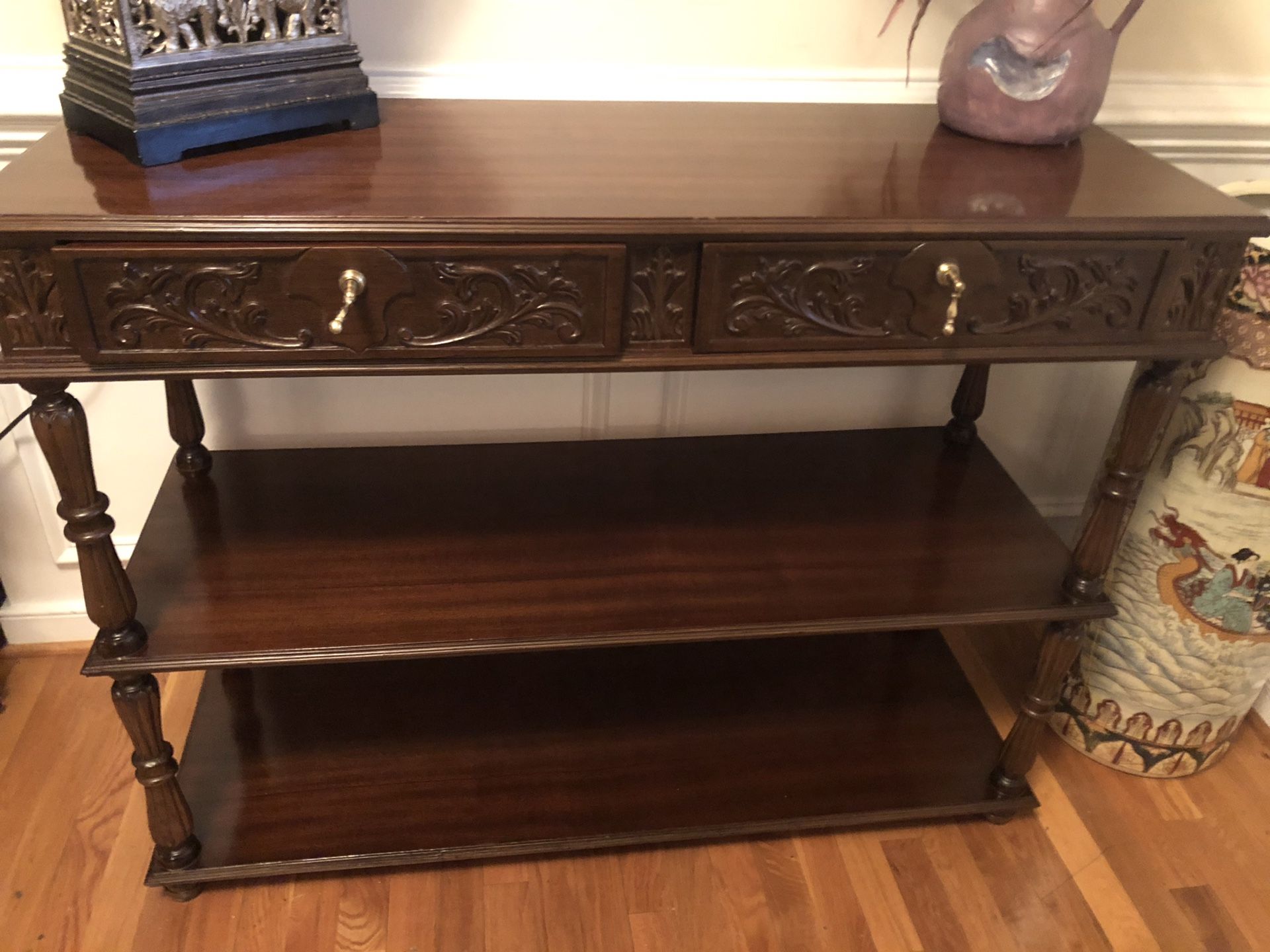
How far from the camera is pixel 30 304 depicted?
93 cm

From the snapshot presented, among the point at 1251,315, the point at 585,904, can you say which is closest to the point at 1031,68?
the point at 1251,315

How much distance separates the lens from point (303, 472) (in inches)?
58.1

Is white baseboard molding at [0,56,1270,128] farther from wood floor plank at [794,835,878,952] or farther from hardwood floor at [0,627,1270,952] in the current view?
wood floor plank at [794,835,878,952]

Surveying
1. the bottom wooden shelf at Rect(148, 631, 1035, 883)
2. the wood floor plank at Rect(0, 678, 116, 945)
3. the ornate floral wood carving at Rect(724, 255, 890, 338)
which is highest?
the ornate floral wood carving at Rect(724, 255, 890, 338)

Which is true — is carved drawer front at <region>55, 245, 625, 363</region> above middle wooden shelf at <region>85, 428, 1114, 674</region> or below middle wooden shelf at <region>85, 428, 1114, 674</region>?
above

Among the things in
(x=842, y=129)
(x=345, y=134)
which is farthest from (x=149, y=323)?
(x=842, y=129)

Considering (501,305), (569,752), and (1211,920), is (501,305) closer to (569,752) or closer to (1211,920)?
(569,752)

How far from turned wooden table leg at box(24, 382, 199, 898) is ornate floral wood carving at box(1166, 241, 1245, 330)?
1.19 meters

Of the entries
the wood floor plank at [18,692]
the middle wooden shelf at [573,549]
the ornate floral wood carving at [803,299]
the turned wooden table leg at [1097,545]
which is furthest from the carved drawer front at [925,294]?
the wood floor plank at [18,692]

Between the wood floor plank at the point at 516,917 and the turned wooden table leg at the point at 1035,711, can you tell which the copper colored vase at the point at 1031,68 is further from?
the wood floor plank at the point at 516,917

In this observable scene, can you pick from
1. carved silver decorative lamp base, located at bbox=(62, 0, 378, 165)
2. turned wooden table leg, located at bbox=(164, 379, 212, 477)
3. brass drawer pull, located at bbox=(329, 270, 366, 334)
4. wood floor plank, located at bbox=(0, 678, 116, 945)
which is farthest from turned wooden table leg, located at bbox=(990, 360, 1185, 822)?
wood floor plank, located at bbox=(0, 678, 116, 945)

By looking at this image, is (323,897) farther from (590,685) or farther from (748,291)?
(748,291)

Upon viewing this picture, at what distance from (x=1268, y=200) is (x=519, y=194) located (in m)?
1.23

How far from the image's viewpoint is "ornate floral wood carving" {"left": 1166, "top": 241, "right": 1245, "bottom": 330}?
1098mm
